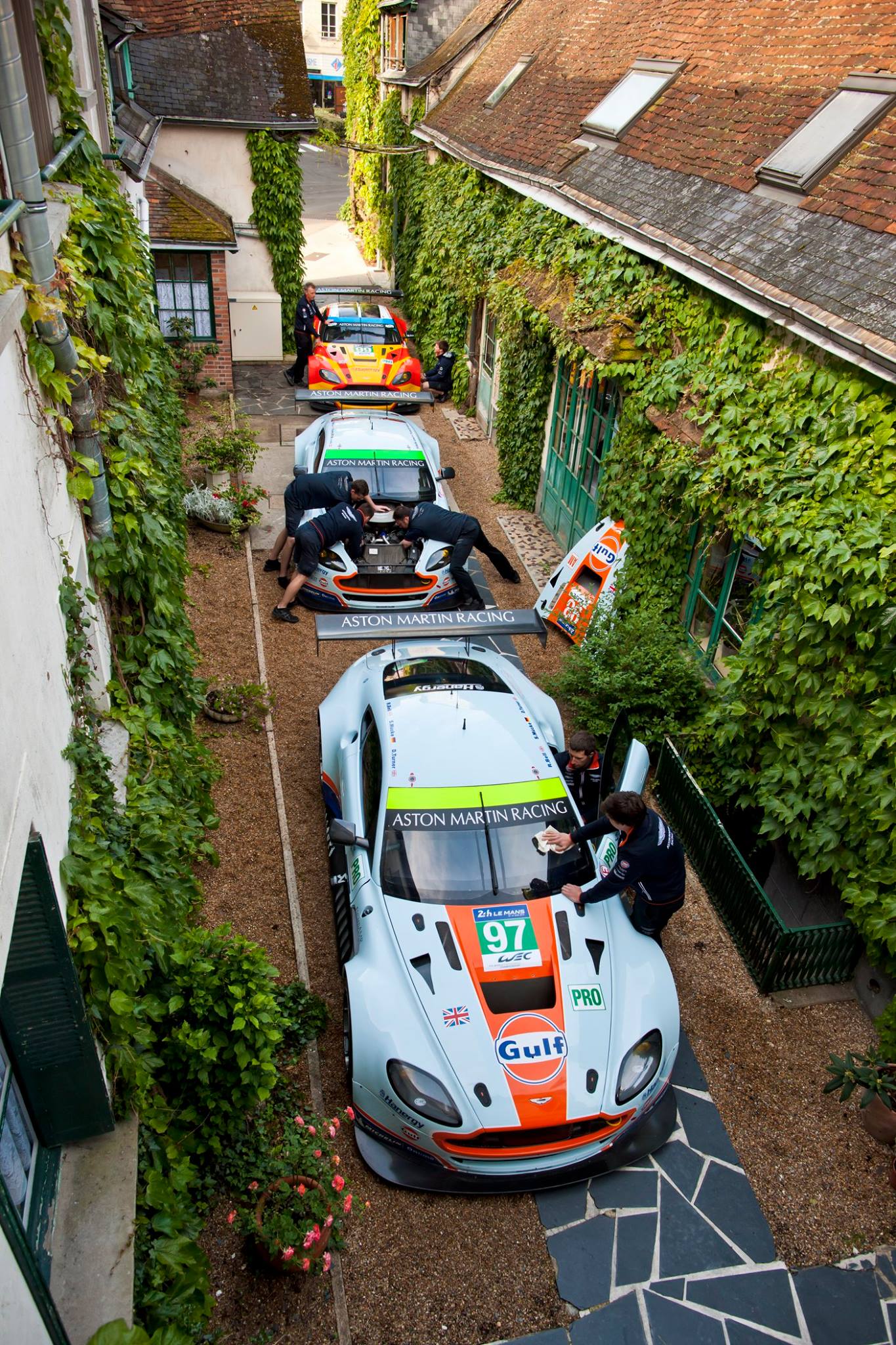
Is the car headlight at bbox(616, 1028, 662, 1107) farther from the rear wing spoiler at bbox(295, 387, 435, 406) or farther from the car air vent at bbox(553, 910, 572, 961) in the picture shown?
the rear wing spoiler at bbox(295, 387, 435, 406)

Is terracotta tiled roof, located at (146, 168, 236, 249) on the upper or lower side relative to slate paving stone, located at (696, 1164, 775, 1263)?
upper

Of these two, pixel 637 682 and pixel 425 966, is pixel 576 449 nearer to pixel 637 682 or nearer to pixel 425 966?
pixel 637 682

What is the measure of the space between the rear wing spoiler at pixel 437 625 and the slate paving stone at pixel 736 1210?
11.9 ft

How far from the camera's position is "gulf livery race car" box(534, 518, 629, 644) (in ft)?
31.8

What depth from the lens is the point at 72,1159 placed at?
420 cm

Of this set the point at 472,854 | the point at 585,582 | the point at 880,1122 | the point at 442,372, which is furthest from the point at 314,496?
the point at 442,372

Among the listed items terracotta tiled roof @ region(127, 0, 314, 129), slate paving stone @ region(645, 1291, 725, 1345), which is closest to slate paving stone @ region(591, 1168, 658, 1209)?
slate paving stone @ region(645, 1291, 725, 1345)

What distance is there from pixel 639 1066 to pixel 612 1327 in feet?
3.89

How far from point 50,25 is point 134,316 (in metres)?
2.04

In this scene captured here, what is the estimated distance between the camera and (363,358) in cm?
1577

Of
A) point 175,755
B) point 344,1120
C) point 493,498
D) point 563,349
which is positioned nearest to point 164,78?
point 493,498

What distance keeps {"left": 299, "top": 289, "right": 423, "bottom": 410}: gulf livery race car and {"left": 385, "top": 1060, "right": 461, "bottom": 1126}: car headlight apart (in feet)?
36.7

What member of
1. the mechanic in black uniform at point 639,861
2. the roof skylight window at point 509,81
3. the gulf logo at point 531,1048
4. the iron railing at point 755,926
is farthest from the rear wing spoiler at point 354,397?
the gulf logo at point 531,1048

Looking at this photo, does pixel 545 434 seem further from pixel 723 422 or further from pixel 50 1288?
pixel 50 1288
